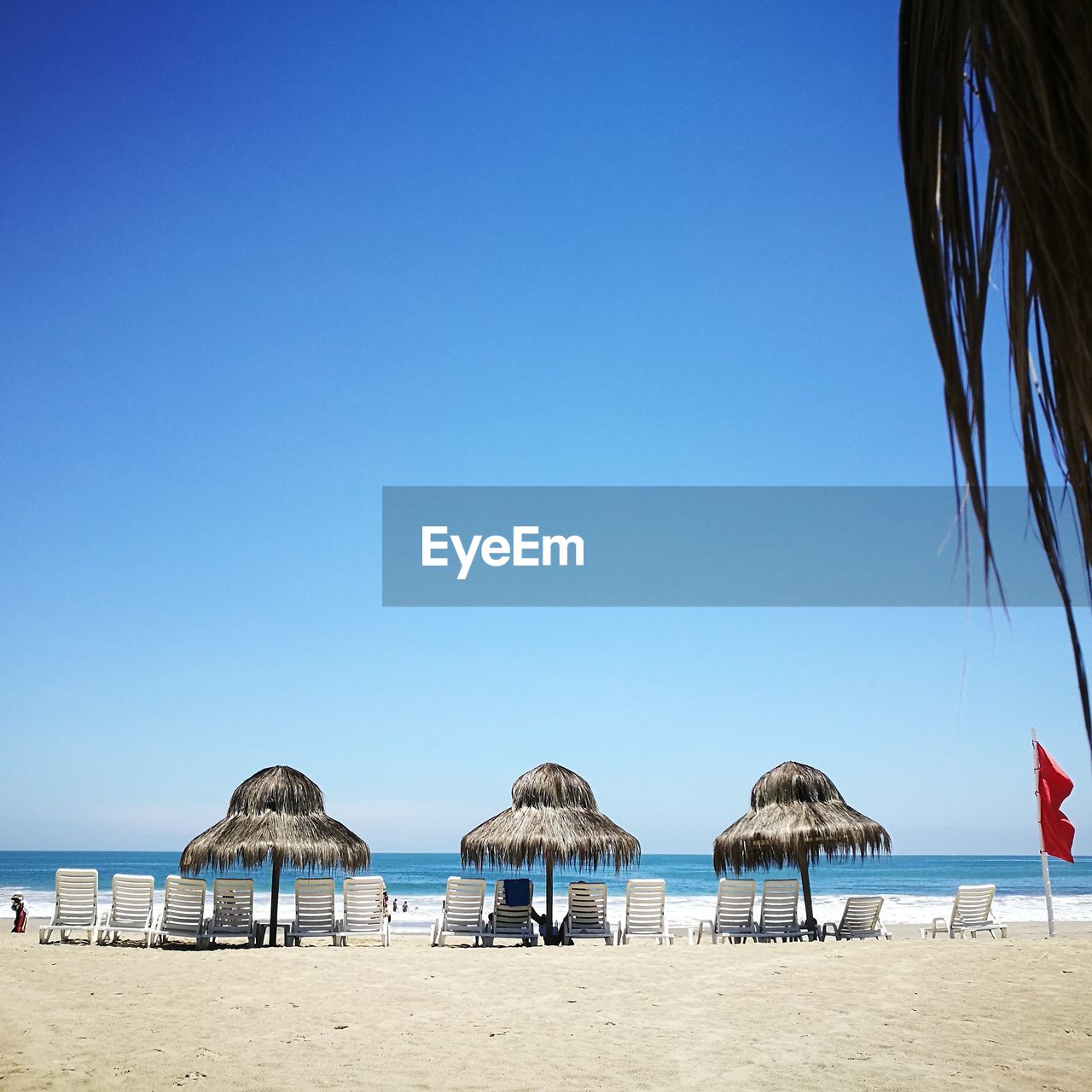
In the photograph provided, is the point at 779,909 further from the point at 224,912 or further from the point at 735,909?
the point at 224,912

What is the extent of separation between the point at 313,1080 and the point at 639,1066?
77.4 inches

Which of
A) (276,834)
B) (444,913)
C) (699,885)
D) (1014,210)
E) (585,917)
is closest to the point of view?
(1014,210)

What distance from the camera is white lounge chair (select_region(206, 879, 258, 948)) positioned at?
1299 centimetres

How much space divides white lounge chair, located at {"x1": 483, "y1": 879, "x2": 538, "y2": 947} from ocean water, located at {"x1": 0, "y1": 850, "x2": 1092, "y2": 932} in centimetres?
481

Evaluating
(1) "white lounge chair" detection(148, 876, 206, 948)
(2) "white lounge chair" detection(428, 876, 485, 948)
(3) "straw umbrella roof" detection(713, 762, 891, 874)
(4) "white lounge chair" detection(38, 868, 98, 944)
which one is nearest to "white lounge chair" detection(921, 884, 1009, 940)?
(3) "straw umbrella roof" detection(713, 762, 891, 874)

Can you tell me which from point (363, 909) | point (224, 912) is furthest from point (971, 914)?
point (224, 912)

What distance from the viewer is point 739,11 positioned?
8.20 m

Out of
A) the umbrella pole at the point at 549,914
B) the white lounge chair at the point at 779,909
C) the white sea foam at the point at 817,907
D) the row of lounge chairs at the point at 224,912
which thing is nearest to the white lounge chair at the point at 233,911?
the row of lounge chairs at the point at 224,912

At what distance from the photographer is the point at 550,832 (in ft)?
48.1

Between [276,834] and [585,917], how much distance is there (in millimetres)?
4388

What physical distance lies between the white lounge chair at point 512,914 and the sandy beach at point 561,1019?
1.68 meters

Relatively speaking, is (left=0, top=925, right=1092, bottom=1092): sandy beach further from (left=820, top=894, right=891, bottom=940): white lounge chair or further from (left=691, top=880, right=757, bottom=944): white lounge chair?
(left=820, top=894, right=891, bottom=940): white lounge chair

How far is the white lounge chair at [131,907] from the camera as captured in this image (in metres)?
13.0

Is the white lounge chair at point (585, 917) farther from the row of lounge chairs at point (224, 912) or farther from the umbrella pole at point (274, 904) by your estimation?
the umbrella pole at point (274, 904)
